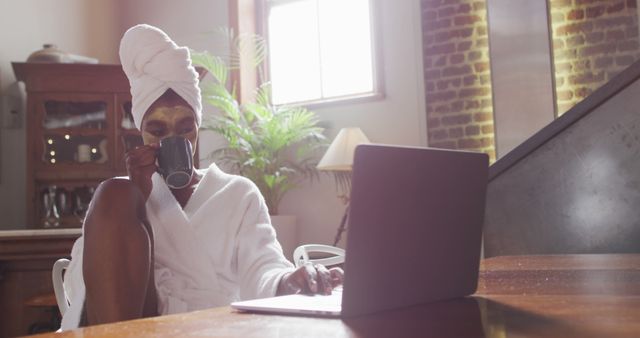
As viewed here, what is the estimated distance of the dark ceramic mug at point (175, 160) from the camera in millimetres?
1510

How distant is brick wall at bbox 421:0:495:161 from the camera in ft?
18.4

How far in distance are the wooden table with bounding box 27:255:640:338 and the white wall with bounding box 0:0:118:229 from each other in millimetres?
5442

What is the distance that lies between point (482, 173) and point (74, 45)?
6064 mm

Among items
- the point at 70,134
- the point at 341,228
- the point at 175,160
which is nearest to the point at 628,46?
the point at 341,228

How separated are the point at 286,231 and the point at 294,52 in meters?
1.64

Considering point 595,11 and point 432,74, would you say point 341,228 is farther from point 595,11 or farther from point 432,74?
point 595,11

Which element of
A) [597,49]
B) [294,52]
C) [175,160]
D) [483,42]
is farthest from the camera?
[294,52]

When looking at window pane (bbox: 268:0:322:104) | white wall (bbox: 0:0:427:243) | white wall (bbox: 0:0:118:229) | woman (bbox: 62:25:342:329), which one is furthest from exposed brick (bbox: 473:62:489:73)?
woman (bbox: 62:25:342:329)

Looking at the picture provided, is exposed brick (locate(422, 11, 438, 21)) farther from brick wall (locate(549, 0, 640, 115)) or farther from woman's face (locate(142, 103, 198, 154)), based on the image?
woman's face (locate(142, 103, 198, 154))

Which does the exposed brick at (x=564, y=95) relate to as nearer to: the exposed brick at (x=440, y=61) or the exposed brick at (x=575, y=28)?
the exposed brick at (x=575, y=28)

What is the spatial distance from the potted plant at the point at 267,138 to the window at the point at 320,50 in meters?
0.39

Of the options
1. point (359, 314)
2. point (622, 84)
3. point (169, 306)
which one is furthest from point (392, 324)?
point (622, 84)

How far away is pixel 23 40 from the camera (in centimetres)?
598

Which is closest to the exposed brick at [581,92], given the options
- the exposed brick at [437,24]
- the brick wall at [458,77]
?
the brick wall at [458,77]
